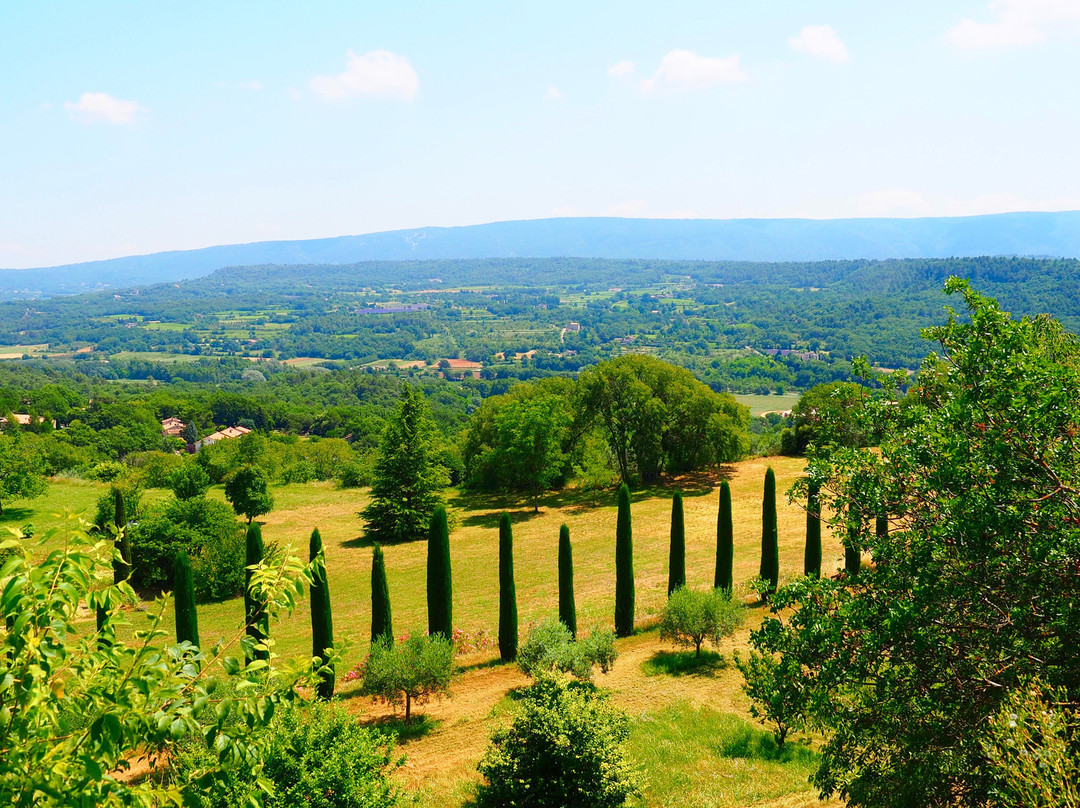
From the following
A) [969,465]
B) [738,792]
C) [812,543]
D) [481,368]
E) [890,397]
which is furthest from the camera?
[481,368]

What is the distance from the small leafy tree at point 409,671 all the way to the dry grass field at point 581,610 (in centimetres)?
80

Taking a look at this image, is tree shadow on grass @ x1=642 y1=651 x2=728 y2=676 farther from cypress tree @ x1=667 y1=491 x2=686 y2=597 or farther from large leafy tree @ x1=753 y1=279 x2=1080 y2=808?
large leafy tree @ x1=753 y1=279 x2=1080 y2=808

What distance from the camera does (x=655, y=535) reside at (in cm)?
3553

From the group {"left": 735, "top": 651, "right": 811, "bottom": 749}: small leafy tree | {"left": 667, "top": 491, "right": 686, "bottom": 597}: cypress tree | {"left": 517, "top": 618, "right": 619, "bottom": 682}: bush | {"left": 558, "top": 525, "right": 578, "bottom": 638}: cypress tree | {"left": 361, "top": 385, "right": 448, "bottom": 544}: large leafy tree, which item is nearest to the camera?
{"left": 735, "top": 651, "right": 811, "bottom": 749}: small leafy tree

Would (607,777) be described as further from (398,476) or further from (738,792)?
(398,476)

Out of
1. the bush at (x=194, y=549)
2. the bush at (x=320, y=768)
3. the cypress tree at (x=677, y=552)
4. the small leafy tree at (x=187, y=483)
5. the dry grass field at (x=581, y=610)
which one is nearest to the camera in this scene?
the bush at (x=320, y=768)

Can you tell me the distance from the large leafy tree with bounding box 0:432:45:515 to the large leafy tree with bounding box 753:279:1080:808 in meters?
43.0

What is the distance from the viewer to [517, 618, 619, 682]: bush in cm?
1902

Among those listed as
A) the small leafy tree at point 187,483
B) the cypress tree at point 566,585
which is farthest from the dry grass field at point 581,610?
the small leafy tree at point 187,483

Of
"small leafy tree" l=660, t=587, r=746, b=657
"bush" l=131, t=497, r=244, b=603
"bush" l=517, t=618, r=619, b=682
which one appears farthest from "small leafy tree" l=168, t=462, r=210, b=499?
"small leafy tree" l=660, t=587, r=746, b=657

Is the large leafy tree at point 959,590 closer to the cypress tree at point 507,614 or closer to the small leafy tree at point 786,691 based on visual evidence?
the small leafy tree at point 786,691

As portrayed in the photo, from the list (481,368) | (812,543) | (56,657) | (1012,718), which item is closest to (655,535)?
(812,543)

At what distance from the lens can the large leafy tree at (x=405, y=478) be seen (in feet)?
127

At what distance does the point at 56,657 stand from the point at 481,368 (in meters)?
194
